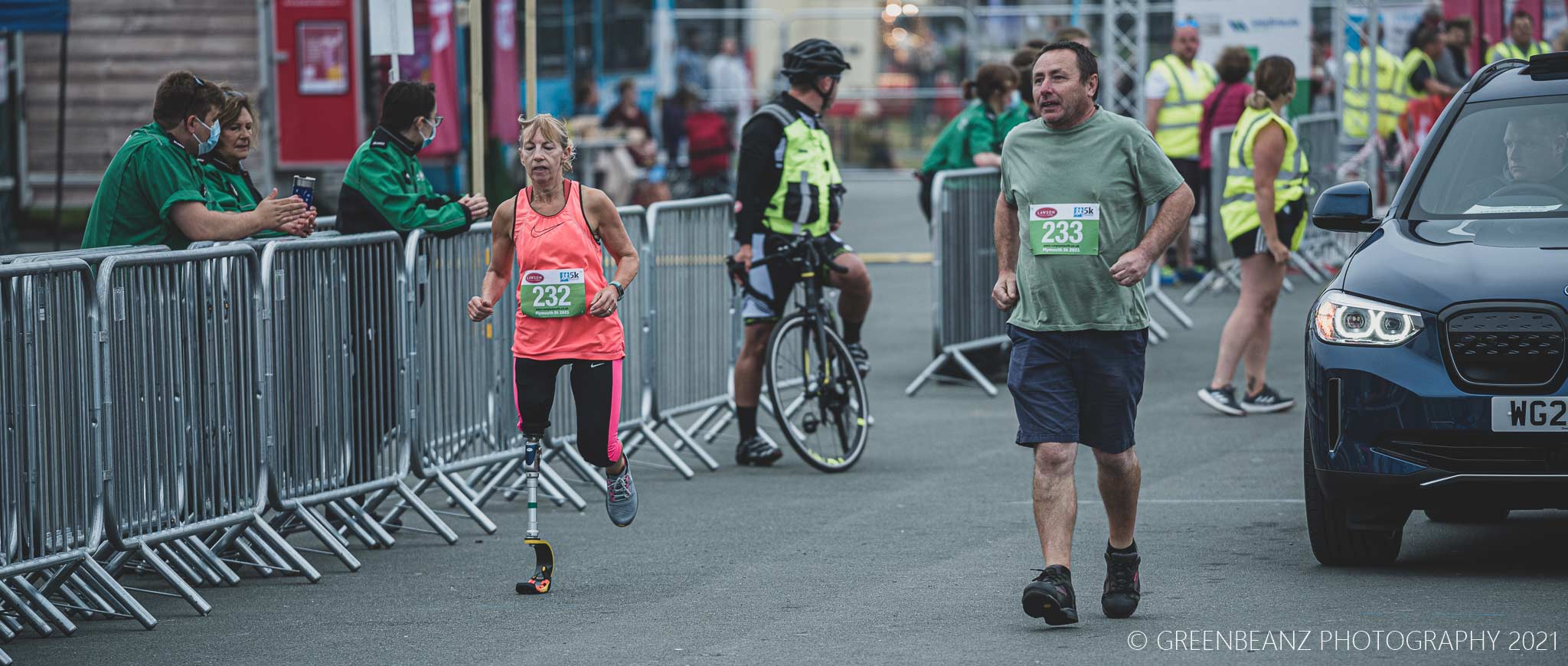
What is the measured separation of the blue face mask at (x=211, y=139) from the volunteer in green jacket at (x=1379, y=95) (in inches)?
622

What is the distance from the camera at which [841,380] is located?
388 inches

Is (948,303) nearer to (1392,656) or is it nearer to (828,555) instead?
(828,555)

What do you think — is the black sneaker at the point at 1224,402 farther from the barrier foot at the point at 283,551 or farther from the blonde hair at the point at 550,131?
the barrier foot at the point at 283,551

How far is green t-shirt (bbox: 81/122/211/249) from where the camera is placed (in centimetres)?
777

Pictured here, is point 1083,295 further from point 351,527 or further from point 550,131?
point 351,527

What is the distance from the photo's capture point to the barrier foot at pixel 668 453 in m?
9.84

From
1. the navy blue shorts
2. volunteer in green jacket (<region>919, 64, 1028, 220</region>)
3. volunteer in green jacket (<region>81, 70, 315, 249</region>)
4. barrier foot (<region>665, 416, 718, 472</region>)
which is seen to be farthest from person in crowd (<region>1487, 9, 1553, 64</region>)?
volunteer in green jacket (<region>81, 70, 315, 249</region>)

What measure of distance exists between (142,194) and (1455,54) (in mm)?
16688

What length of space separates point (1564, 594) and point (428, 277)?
4.40 metres

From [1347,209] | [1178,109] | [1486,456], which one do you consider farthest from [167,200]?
[1178,109]

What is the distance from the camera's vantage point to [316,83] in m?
21.1

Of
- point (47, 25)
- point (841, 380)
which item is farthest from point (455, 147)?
point (841, 380)

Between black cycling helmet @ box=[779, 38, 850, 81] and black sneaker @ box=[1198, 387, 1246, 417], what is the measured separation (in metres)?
2.92

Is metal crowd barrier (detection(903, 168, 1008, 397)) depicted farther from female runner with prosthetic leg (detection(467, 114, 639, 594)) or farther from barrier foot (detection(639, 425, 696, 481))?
female runner with prosthetic leg (detection(467, 114, 639, 594))
